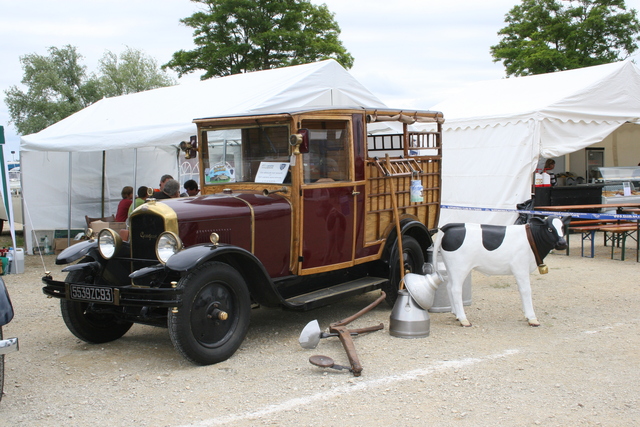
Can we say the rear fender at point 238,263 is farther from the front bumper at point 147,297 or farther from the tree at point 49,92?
the tree at point 49,92

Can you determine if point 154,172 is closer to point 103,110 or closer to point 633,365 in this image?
point 103,110

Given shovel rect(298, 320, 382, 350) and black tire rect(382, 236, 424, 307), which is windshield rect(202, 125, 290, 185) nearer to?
shovel rect(298, 320, 382, 350)

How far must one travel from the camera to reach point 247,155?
19.7ft

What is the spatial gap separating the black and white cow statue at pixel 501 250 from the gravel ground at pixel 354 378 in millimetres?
404

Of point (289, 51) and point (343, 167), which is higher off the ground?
point (289, 51)

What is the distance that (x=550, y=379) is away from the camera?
14.3ft

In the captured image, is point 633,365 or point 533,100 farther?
point 533,100

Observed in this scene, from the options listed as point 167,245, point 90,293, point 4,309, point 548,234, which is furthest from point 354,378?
point 548,234

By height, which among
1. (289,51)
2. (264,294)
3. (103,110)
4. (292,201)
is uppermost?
(289,51)

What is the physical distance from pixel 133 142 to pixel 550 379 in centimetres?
785

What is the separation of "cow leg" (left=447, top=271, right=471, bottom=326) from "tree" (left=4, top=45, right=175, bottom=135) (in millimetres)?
30625

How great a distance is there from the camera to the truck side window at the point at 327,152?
5.66 meters

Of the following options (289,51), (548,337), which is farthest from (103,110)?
(289,51)

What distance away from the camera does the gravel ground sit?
377 centimetres
